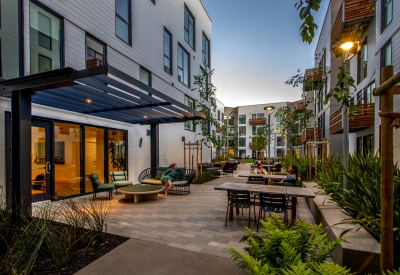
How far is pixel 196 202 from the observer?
7.19 meters

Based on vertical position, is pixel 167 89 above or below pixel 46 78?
above

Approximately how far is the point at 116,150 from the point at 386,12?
43.5 ft

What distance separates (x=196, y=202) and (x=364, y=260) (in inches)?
202

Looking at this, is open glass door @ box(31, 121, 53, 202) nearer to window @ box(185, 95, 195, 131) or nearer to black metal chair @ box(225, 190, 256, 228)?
black metal chair @ box(225, 190, 256, 228)

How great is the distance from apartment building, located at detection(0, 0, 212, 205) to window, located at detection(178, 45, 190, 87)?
1.13 m

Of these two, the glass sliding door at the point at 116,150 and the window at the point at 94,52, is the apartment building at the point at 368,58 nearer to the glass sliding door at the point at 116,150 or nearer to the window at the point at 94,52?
the window at the point at 94,52

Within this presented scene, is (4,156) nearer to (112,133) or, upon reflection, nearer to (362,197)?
(112,133)

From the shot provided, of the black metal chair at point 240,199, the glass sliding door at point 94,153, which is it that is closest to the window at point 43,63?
the glass sliding door at point 94,153

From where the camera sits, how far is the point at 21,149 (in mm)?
4699

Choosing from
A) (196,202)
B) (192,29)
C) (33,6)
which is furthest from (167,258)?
(192,29)

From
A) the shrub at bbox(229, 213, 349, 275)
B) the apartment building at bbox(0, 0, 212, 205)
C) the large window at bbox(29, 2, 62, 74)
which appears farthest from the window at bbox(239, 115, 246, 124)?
the shrub at bbox(229, 213, 349, 275)

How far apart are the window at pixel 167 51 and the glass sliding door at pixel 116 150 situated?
5358mm

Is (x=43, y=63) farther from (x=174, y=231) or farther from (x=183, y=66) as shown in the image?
(x=183, y=66)

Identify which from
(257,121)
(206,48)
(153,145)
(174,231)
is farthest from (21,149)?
(257,121)
